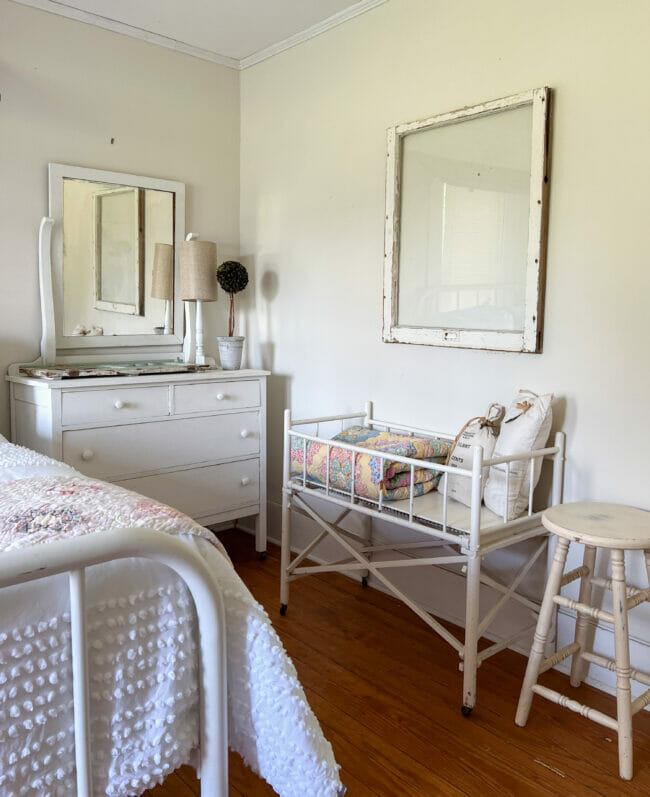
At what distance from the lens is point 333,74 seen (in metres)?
2.90

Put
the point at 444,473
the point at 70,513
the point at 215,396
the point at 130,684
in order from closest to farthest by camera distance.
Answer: the point at 130,684, the point at 70,513, the point at 444,473, the point at 215,396

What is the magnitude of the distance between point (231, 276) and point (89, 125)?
0.85m

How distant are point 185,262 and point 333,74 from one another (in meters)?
1.01

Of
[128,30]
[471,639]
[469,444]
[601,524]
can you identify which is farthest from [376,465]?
[128,30]

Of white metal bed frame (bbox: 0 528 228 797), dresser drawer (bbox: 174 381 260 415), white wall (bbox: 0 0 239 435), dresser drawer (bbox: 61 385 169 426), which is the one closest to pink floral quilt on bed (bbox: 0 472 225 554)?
white metal bed frame (bbox: 0 528 228 797)

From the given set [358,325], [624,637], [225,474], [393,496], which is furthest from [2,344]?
[624,637]

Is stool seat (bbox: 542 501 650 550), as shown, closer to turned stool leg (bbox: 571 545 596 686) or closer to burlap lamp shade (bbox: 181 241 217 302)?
turned stool leg (bbox: 571 545 596 686)

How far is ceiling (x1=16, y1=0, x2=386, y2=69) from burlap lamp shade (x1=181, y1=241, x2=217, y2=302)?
2.93ft

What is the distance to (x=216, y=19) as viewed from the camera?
2.87 meters

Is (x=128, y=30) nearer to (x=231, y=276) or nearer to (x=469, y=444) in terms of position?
(x=231, y=276)

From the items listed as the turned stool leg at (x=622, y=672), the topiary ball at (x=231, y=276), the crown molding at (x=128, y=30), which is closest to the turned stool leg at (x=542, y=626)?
the turned stool leg at (x=622, y=672)

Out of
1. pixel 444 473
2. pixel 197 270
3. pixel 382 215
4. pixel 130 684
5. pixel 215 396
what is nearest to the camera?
pixel 130 684

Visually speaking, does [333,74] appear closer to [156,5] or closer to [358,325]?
[156,5]

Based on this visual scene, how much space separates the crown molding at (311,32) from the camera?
8.92 feet
